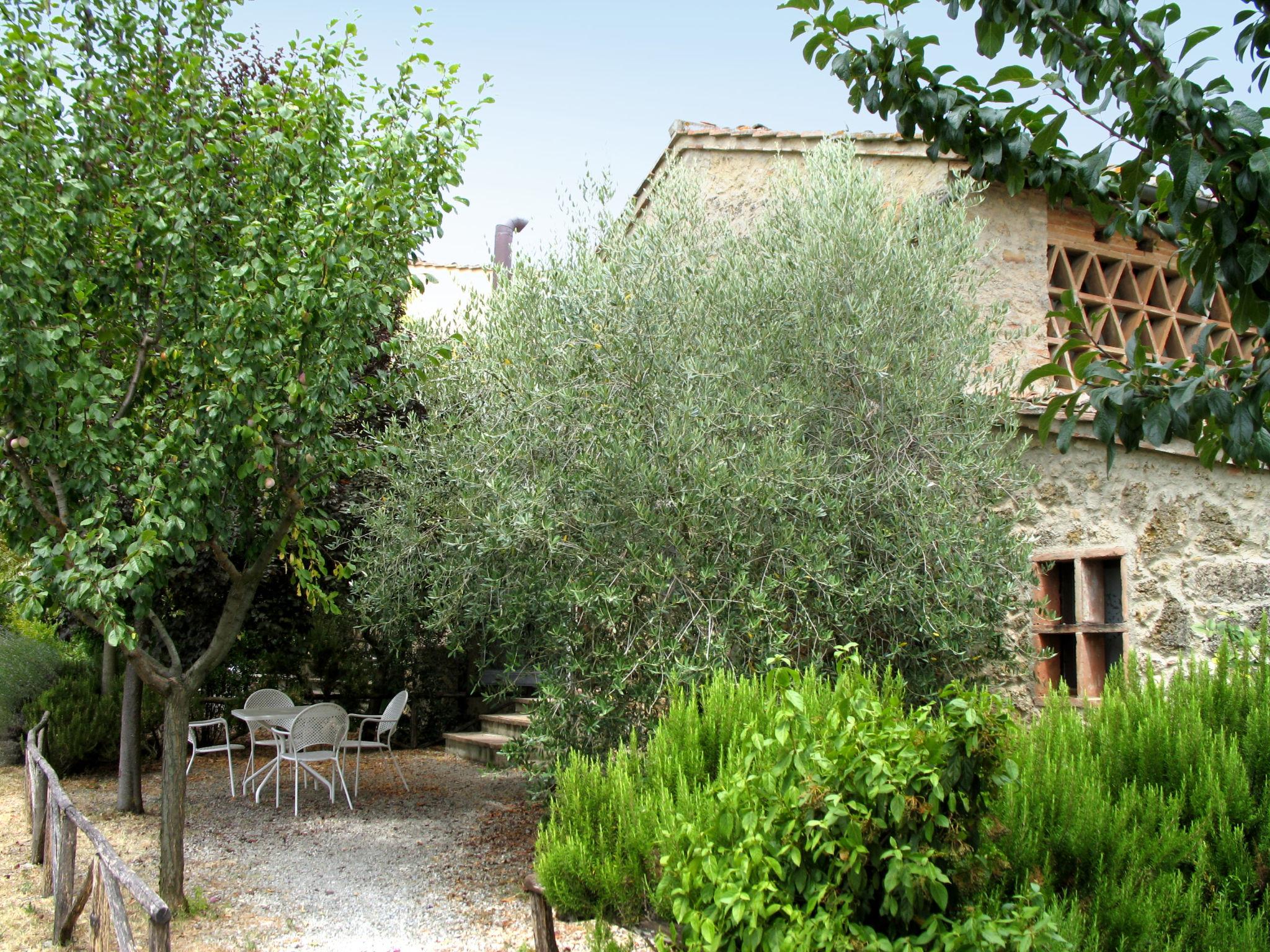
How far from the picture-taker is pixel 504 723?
445 inches

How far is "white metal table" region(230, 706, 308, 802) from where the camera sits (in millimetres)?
8180

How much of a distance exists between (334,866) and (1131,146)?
6546 millimetres

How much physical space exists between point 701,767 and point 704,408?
236 cm

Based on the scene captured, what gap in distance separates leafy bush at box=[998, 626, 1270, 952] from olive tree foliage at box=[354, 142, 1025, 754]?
5.72 feet

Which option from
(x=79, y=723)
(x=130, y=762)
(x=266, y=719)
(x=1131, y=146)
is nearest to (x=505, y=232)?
(x=79, y=723)

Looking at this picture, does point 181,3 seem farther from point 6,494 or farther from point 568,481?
point 568,481

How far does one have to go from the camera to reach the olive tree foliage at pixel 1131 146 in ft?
6.73

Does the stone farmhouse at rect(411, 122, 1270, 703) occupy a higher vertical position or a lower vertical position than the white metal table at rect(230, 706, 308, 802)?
higher

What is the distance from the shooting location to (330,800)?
28.0ft

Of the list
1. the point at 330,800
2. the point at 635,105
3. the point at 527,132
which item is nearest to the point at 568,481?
the point at 330,800

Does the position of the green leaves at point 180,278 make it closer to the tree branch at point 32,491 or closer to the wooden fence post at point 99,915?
the tree branch at point 32,491

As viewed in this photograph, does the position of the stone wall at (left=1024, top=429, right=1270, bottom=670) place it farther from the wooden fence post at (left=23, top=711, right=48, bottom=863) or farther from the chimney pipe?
the chimney pipe

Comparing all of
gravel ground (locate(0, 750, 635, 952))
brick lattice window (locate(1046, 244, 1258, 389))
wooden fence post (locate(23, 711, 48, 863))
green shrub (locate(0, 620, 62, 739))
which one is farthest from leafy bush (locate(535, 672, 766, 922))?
green shrub (locate(0, 620, 62, 739))

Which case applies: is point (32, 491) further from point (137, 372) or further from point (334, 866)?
point (334, 866)
